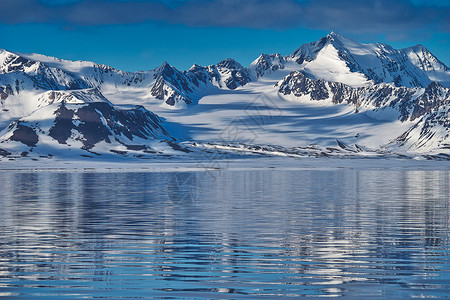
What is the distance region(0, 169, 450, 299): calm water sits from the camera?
23672mm

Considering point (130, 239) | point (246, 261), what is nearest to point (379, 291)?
point (246, 261)

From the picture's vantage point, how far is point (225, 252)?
31812 millimetres

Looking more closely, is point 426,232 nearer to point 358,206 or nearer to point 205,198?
point 358,206

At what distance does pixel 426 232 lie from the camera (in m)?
39.9

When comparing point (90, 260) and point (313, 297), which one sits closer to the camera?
point (313, 297)

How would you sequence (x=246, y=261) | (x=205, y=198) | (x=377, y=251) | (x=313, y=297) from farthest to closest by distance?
1. (x=205, y=198)
2. (x=377, y=251)
3. (x=246, y=261)
4. (x=313, y=297)

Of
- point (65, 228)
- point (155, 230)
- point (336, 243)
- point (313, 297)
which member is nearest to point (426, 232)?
point (336, 243)

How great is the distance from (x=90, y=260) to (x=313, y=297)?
11734mm

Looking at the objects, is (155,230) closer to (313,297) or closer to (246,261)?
(246,261)

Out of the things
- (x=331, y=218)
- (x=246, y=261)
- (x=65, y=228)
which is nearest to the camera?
(x=246, y=261)

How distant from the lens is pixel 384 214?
5231 cm

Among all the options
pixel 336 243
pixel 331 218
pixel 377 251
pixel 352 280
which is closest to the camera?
pixel 352 280

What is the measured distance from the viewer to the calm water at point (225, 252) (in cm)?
2367

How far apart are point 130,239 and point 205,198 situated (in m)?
34.8
